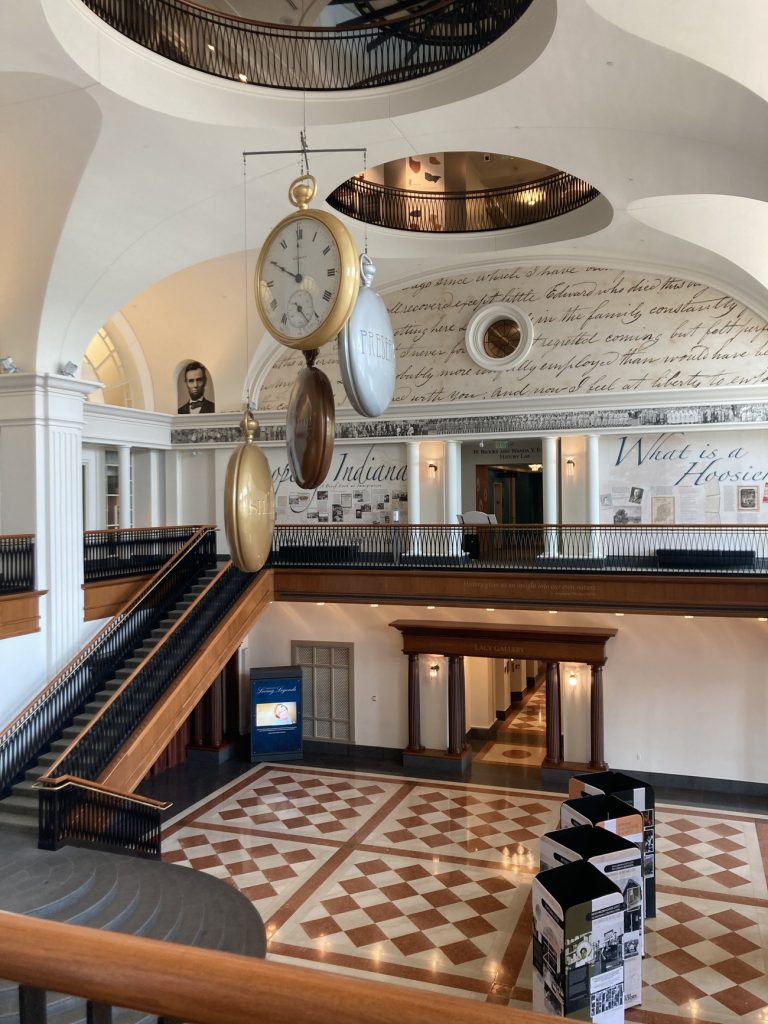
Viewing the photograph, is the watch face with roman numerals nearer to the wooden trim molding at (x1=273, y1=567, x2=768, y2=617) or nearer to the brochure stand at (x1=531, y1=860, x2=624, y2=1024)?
the brochure stand at (x1=531, y1=860, x2=624, y2=1024)

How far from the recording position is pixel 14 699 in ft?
38.1

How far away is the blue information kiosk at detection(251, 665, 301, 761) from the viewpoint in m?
15.1

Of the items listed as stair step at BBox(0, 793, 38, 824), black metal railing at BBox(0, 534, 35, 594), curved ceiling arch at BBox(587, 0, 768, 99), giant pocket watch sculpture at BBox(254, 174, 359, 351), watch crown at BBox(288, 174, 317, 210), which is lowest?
stair step at BBox(0, 793, 38, 824)

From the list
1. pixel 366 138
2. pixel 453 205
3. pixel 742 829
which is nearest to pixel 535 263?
pixel 453 205

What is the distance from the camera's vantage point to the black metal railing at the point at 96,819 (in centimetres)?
927

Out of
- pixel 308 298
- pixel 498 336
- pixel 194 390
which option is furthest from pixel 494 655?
pixel 308 298

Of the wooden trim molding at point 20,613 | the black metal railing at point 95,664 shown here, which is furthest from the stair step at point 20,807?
the wooden trim molding at point 20,613

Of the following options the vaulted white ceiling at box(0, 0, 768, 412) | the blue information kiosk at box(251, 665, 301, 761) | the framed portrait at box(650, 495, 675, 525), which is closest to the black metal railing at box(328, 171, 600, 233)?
the vaulted white ceiling at box(0, 0, 768, 412)

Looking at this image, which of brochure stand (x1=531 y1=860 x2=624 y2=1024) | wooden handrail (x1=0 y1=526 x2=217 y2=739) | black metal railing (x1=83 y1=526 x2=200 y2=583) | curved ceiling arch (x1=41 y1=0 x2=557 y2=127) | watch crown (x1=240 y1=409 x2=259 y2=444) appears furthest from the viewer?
black metal railing (x1=83 y1=526 x2=200 y2=583)

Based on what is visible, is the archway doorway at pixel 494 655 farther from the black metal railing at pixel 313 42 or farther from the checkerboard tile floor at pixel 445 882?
the black metal railing at pixel 313 42

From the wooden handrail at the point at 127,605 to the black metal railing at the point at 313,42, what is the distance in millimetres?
7985

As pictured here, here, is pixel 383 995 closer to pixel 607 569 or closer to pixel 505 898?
pixel 505 898

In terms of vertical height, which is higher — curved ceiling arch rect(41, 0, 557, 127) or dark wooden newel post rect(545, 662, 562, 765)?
curved ceiling arch rect(41, 0, 557, 127)

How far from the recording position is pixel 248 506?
12.4 feet
